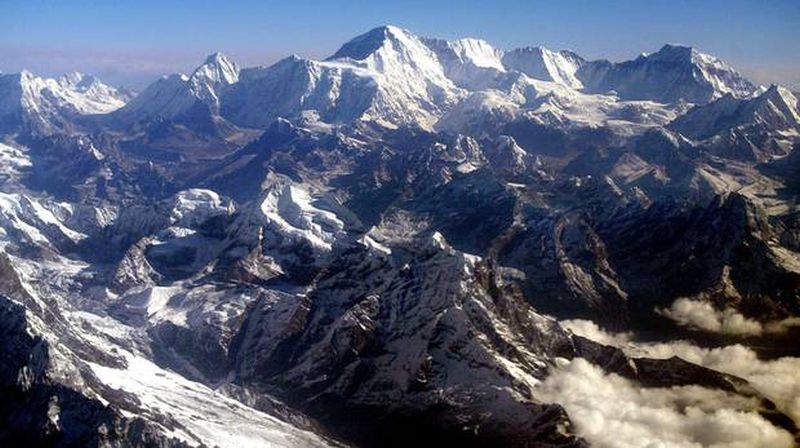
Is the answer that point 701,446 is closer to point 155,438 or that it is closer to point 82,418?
point 155,438

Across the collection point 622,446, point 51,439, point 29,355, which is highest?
point 622,446

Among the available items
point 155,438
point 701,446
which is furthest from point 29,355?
point 701,446

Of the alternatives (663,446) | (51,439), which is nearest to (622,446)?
(663,446)

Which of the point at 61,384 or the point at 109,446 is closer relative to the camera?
the point at 109,446

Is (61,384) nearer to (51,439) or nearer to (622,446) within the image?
(51,439)

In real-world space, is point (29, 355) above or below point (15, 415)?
above

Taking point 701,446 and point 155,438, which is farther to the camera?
point 701,446

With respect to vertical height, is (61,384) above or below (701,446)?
below

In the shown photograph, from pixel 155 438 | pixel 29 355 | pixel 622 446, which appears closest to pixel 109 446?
pixel 155 438
